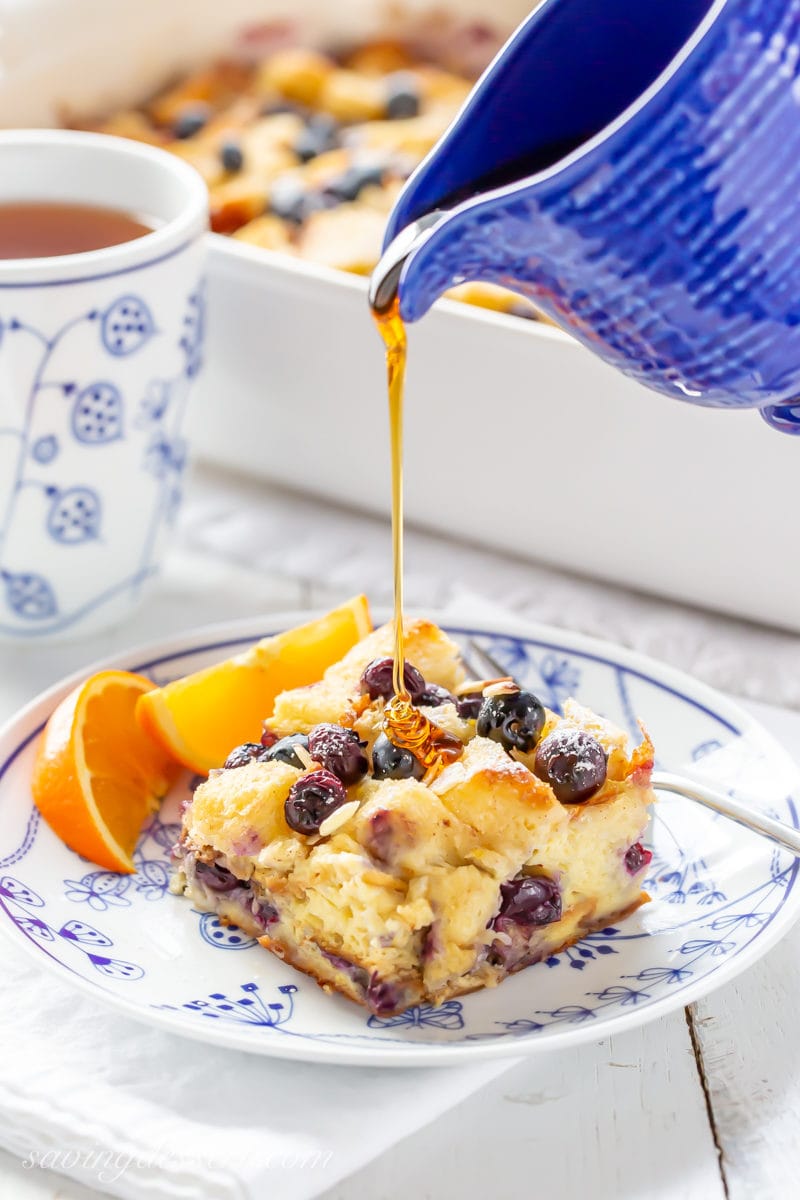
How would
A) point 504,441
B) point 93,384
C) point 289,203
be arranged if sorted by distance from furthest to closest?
point 289,203 → point 504,441 → point 93,384

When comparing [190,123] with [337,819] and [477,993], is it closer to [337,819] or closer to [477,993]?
[337,819]

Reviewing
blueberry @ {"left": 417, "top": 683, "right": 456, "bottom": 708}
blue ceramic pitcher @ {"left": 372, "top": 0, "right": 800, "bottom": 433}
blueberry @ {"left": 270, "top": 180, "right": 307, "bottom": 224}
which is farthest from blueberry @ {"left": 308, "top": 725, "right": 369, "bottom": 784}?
blueberry @ {"left": 270, "top": 180, "right": 307, "bottom": 224}

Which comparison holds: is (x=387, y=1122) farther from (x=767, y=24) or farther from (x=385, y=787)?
(x=767, y=24)

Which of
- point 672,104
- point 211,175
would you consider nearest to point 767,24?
point 672,104

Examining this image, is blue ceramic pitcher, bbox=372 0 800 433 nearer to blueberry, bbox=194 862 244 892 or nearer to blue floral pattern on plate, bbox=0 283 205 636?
blueberry, bbox=194 862 244 892

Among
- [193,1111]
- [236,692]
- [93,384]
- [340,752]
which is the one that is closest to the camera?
[193,1111]

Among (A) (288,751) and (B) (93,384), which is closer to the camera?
(A) (288,751)

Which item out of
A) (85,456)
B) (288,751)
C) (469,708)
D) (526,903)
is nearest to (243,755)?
(288,751)
